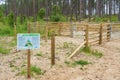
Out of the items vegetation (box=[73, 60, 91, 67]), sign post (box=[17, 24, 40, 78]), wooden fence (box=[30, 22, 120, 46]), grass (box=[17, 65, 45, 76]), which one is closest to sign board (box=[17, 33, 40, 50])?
sign post (box=[17, 24, 40, 78])

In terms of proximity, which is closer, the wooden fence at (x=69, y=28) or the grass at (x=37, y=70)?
the grass at (x=37, y=70)

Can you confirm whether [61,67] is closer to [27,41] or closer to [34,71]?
[34,71]

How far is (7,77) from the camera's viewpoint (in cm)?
886

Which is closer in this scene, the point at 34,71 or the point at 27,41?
the point at 27,41

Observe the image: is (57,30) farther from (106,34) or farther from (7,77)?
(7,77)

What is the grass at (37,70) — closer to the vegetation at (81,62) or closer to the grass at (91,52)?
the vegetation at (81,62)

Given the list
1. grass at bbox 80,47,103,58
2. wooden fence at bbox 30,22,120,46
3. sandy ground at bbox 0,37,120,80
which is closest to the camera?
sandy ground at bbox 0,37,120,80

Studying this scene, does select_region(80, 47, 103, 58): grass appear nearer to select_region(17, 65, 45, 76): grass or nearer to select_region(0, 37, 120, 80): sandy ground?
select_region(0, 37, 120, 80): sandy ground

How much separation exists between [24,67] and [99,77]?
2479mm

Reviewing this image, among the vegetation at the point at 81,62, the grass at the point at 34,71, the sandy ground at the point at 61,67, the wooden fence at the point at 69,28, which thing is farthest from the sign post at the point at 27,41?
the wooden fence at the point at 69,28

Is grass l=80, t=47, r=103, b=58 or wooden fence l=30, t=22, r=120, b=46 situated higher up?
wooden fence l=30, t=22, r=120, b=46

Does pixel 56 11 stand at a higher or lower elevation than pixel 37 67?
higher

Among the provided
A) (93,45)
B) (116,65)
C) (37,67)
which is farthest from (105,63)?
(93,45)

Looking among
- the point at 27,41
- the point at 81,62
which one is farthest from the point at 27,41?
the point at 81,62
